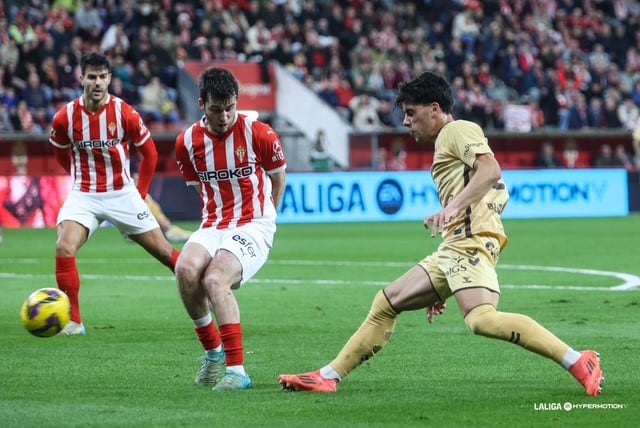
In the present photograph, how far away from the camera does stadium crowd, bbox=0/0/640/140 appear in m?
29.6

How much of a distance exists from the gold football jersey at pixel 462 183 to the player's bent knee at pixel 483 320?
45cm

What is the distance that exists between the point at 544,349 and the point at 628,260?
35.3 ft

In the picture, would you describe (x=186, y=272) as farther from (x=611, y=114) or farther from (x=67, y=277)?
(x=611, y=114)

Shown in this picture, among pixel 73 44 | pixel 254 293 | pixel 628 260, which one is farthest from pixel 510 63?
pixel 254 293

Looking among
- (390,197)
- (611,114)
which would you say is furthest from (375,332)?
(611,114)

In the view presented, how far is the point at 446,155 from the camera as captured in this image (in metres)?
7.62

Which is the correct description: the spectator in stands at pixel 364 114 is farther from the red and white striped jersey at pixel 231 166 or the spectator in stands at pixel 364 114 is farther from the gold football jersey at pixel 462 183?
the gold football jersey at pixel 462 183

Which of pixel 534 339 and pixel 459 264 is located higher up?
pixel 459 264

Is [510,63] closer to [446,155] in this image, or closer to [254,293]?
[254,293]

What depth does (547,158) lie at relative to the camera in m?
33.6

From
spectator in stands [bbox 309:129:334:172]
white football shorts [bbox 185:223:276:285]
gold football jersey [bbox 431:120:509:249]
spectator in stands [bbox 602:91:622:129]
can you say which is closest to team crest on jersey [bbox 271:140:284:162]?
white football shorts [bbox 185:223:276:285]

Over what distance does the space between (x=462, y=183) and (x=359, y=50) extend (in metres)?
26.4

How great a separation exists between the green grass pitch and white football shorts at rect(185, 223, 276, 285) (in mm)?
742

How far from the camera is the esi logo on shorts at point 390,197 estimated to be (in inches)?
1074
